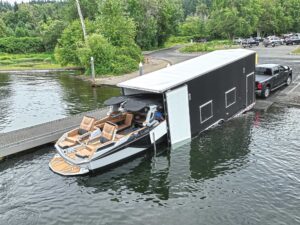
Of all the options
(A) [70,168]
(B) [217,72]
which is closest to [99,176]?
(A) [70,168]

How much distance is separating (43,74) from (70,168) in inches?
1221

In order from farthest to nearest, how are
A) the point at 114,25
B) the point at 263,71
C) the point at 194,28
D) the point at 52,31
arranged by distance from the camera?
the point at 194,28, the point at 52,31, the point at 114,25, the point at 263,71

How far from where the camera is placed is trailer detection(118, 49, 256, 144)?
642 inches

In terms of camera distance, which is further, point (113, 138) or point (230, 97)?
point (230, 97)

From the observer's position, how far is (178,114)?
1648 centimetres

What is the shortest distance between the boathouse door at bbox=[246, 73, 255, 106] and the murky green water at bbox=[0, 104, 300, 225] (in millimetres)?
4568

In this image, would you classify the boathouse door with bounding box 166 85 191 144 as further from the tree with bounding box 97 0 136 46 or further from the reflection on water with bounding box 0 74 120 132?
the tree with bounding box 97 0 136 46

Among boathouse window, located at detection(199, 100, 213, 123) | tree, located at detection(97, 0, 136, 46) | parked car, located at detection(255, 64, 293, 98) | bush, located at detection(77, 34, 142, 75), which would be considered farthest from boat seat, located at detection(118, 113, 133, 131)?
tree, located at detection(97, 0, 136, 46)

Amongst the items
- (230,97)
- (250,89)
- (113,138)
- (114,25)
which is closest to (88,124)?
(113,138)

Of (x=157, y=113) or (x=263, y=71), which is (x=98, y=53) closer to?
(x=263, y=71)

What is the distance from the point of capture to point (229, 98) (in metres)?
19.8

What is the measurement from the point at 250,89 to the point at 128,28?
Result: 23.4 meters

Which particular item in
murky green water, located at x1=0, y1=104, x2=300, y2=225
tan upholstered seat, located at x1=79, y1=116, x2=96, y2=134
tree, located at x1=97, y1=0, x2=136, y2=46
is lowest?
murky green water, located at x1=0, y1=104, x2=300, y2=225

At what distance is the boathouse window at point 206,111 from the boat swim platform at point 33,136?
23.5 ft
